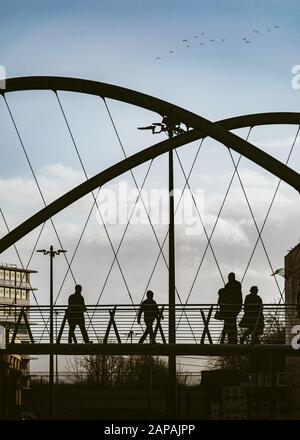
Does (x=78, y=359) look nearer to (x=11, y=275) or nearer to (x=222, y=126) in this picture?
(x=222, y=126)

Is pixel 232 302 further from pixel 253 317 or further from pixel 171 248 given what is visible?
pixel 171 248

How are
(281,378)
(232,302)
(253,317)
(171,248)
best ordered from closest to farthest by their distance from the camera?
(253,317), (232,302), (171,248), (281,378)

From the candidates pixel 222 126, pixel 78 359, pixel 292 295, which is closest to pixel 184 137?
pixel 222 126

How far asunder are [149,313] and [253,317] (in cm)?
272

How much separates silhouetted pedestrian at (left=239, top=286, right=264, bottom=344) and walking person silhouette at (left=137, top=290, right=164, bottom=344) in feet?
7.41

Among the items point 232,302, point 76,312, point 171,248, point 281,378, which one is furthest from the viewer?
point 281,378

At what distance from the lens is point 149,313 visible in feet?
98.5

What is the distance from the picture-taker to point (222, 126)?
34.5 metres

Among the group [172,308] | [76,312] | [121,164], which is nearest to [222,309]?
[172,308]

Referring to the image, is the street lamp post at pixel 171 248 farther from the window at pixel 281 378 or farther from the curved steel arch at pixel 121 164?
the window at pixel 281 378

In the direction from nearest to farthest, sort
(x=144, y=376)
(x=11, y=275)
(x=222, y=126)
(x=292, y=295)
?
(x=222, y=126) < (x=292, y=295) < (x=144, y=376) < (x=11, y=275)

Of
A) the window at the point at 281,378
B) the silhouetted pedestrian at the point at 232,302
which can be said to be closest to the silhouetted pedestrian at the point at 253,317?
the silhouetted pedestrian at the point at 232,302

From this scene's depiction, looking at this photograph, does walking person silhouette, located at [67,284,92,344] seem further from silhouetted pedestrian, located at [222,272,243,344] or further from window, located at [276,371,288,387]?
window, located at [276,371,288,387]

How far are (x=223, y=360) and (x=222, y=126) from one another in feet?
186
